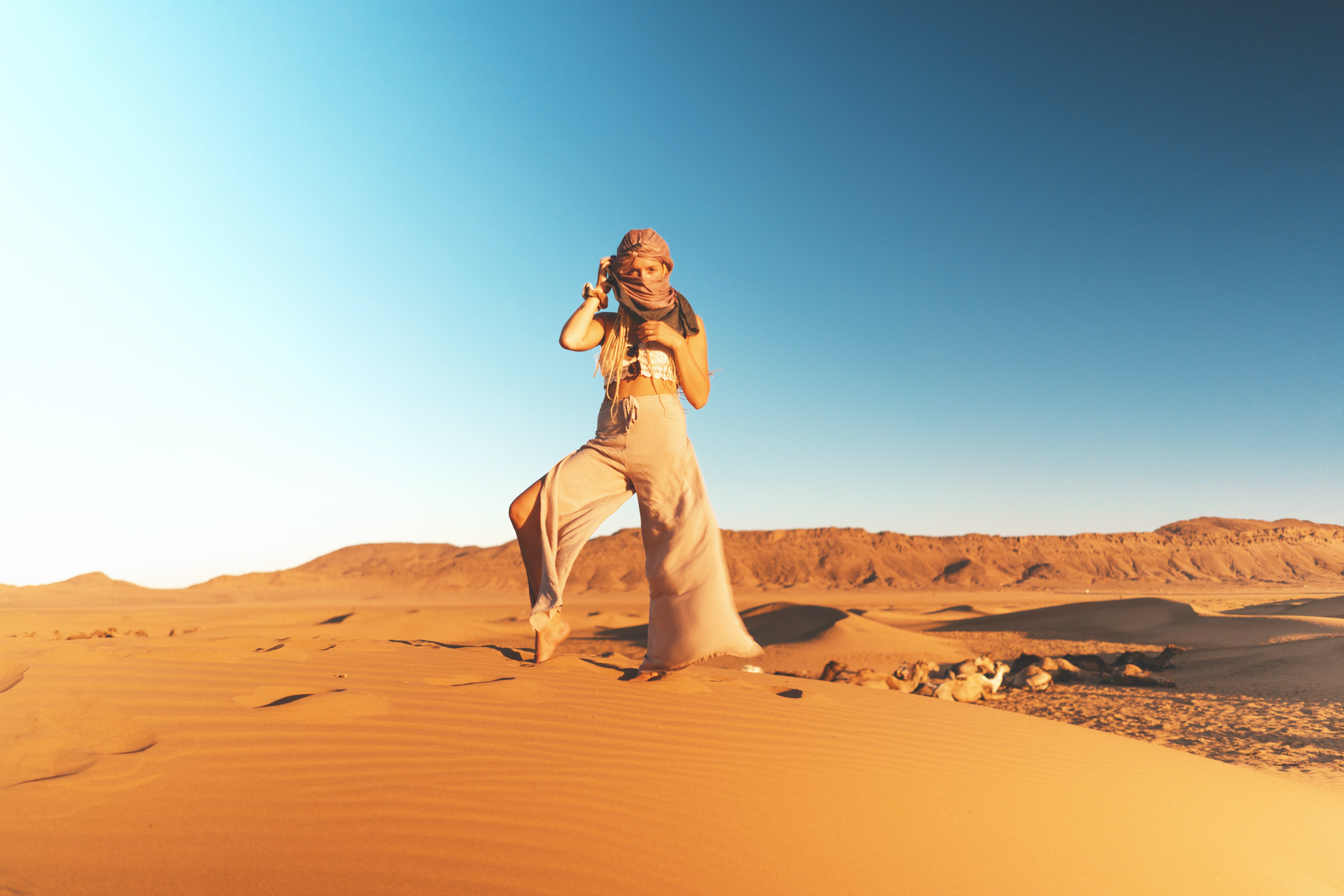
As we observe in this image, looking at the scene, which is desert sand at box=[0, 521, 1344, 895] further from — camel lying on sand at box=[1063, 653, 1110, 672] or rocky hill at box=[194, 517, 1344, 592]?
rocky hill at box=[194, 517, 1344, 592]

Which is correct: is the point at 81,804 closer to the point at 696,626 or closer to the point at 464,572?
the point at 696,626

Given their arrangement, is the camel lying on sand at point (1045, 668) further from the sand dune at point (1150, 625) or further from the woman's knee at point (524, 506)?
the woman's knee at point (524, 506)

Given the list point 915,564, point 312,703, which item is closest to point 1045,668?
point 312,703

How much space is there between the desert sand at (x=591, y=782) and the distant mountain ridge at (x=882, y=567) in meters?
34.9

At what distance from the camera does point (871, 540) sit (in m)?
46.6

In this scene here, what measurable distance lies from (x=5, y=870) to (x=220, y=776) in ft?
2.01

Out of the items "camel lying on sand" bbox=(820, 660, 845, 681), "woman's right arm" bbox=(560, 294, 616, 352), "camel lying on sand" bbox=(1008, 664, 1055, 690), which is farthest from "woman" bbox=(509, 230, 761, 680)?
"camel lying on sand" bbox=(1008, 664, 1055, 690)

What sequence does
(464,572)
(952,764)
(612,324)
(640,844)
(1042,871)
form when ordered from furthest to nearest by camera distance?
(464,572), (612,324), (952,764), (1042,871), (640,844)

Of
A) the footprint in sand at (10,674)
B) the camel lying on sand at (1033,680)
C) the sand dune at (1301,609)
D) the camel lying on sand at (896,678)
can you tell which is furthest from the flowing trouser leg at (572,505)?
the sand dune at (1301,609)

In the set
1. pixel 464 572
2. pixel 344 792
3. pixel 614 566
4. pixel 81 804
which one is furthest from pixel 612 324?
pixel 464 572

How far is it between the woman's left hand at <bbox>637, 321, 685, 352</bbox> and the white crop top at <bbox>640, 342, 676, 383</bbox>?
0.06 meters

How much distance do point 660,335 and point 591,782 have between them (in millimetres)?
2235

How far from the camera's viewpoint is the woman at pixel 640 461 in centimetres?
357

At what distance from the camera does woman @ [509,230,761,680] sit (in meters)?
3.57
